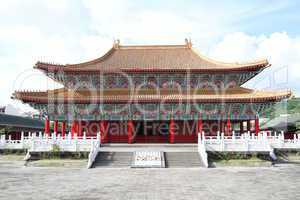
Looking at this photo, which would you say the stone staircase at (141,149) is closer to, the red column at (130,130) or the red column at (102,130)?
the red column at (130,130)

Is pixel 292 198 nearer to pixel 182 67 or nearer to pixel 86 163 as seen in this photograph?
pixel 86 163

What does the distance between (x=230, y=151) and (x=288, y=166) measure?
395 cm

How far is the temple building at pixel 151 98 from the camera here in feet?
90.5

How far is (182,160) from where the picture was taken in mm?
22969

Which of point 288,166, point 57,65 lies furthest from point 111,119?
point 288,166

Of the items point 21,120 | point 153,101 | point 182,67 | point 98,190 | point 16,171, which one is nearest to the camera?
point 98,190

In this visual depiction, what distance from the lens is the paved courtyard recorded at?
1287 cm


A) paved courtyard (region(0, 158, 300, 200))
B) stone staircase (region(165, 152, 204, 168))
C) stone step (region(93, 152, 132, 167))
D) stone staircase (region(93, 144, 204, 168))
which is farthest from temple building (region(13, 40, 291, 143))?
paved courtyard (region(0, 158, 300, 200))

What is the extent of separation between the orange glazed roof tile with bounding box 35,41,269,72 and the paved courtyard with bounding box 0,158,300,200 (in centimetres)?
1024

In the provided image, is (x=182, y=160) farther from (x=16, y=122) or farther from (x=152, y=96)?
(x=16, y=122)

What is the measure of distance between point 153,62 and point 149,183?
1783cm

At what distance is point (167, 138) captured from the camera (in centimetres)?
3100

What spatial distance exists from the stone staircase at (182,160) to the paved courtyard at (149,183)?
174cm

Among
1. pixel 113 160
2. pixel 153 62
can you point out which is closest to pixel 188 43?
pixel 153 62
